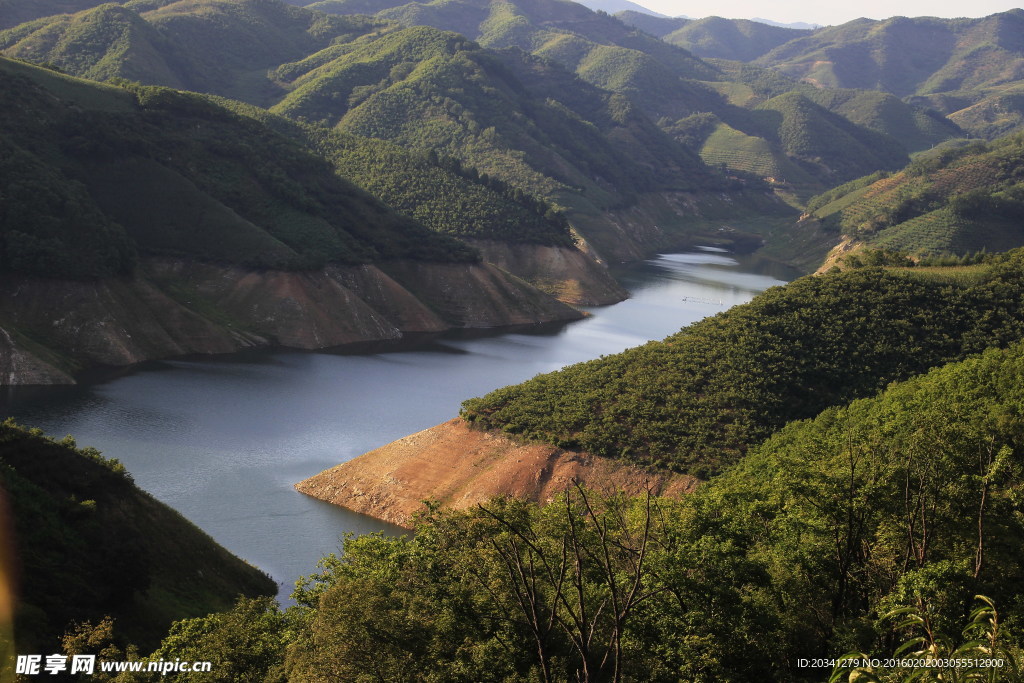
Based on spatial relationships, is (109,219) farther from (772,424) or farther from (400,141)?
(400,141)

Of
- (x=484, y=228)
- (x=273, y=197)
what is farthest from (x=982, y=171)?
(x=273, y=197)

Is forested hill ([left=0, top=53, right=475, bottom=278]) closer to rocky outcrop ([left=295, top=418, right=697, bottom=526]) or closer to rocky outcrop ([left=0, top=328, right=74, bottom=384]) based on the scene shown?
rocky outcrop ([left=0, top=328, right=74, bottom=384])

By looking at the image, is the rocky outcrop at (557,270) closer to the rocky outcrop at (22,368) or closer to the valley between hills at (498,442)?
the valley between hills at (498,442)

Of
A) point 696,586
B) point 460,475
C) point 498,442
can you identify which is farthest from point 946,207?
point 696,586

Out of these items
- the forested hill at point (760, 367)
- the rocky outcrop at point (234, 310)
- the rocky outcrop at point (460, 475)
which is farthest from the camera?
the rocky outcrop at point (234, 310)

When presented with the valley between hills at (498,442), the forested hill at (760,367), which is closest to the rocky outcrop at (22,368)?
the valley between hills at (498,442)

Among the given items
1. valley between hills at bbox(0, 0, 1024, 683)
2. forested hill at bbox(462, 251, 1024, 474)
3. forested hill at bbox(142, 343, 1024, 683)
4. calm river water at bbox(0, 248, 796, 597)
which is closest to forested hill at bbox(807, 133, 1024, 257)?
valley between hills at bbox(0, 0, 1024, 683)
